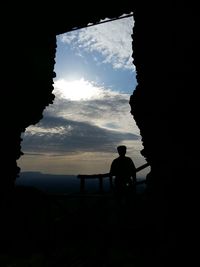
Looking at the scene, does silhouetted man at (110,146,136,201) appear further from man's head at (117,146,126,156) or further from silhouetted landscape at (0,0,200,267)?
silhouetted landscape at (0,0,200,267)

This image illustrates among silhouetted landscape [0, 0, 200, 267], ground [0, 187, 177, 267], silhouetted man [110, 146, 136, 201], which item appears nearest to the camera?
silhouetted landscape [0, 0, 200, 267]

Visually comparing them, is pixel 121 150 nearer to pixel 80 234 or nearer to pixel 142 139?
pixel 142 139

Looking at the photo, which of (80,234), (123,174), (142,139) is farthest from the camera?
(80,234)

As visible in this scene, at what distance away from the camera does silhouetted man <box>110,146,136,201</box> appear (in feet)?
26.9


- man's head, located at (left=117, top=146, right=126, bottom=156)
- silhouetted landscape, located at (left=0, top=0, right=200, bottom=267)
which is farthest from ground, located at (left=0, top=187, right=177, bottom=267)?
man's head, located at (left=117, top=146, right=126, bottom=156)

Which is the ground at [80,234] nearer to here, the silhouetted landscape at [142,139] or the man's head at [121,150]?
the silhouetted landscape at [142,139]

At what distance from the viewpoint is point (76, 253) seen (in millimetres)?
7211

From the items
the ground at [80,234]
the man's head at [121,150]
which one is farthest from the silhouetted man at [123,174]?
the ground at [80,234]

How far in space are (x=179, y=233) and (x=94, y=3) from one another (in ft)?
24.6

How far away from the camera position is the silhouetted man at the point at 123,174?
8.19 m

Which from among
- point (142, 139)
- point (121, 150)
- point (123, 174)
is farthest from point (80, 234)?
point (142, 139)

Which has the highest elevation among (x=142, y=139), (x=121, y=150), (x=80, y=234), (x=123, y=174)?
(x=142, y=139)

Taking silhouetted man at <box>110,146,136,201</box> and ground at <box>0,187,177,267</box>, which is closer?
ground at <box>0,187,177,267</box>

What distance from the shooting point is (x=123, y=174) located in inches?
324
